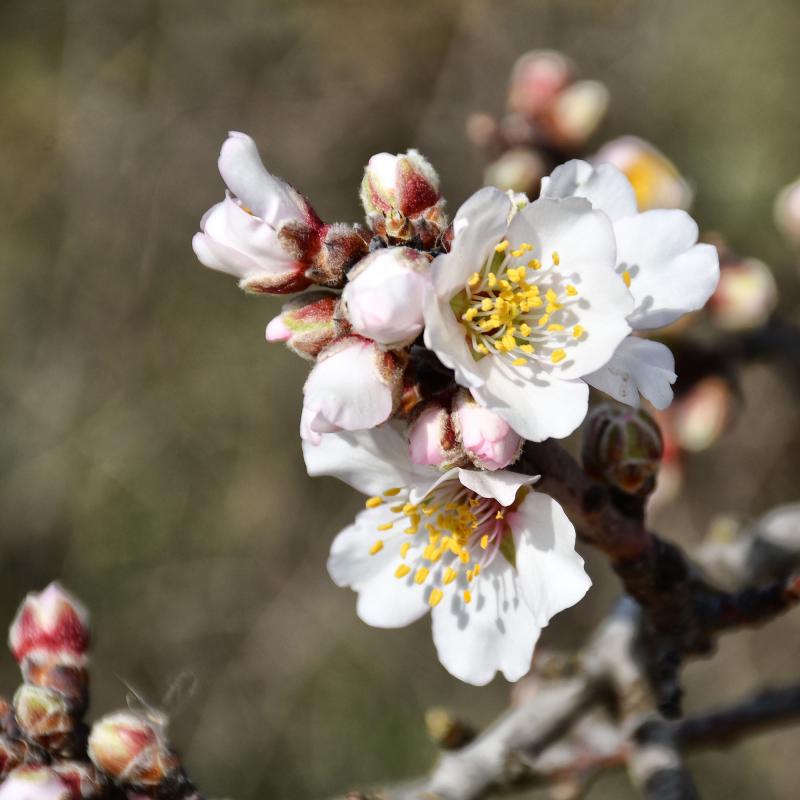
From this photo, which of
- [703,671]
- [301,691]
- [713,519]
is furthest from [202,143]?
[703,671]

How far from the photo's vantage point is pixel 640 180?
2.87m

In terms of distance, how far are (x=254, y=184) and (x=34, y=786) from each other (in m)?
0.98

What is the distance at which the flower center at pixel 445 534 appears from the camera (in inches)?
68.1

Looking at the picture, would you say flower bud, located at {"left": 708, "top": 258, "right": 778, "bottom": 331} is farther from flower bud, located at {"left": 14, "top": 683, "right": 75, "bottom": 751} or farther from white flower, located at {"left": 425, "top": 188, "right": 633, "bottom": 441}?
flower bud, located at {"left": 14, "top": 683, "right": 75, "bottom": 751}

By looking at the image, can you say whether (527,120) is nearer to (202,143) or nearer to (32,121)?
(202,143)

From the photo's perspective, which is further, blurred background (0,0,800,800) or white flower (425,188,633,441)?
blurred background (0,0,800,800)

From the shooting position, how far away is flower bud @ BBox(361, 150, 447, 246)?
144 cm

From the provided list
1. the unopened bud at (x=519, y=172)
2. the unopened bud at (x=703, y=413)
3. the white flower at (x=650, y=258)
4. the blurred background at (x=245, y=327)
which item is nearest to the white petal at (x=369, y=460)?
the white flower at (x=650, y=258)

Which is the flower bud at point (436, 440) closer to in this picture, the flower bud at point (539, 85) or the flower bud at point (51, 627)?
the flower bud at point (51, 627)

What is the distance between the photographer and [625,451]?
1.69 m

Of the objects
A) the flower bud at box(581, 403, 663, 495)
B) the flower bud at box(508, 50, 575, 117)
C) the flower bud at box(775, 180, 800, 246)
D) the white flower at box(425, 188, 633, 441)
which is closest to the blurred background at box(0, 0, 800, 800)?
the flower bud at box(775, 180, 800, 246)

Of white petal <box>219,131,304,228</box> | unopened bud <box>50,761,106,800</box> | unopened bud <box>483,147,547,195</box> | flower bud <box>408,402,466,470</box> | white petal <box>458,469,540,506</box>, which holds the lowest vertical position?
unopened bud <box>50,761,106,800</box>

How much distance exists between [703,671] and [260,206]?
444 centimetres

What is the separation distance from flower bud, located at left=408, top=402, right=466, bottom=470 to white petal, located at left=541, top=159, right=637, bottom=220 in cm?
42
